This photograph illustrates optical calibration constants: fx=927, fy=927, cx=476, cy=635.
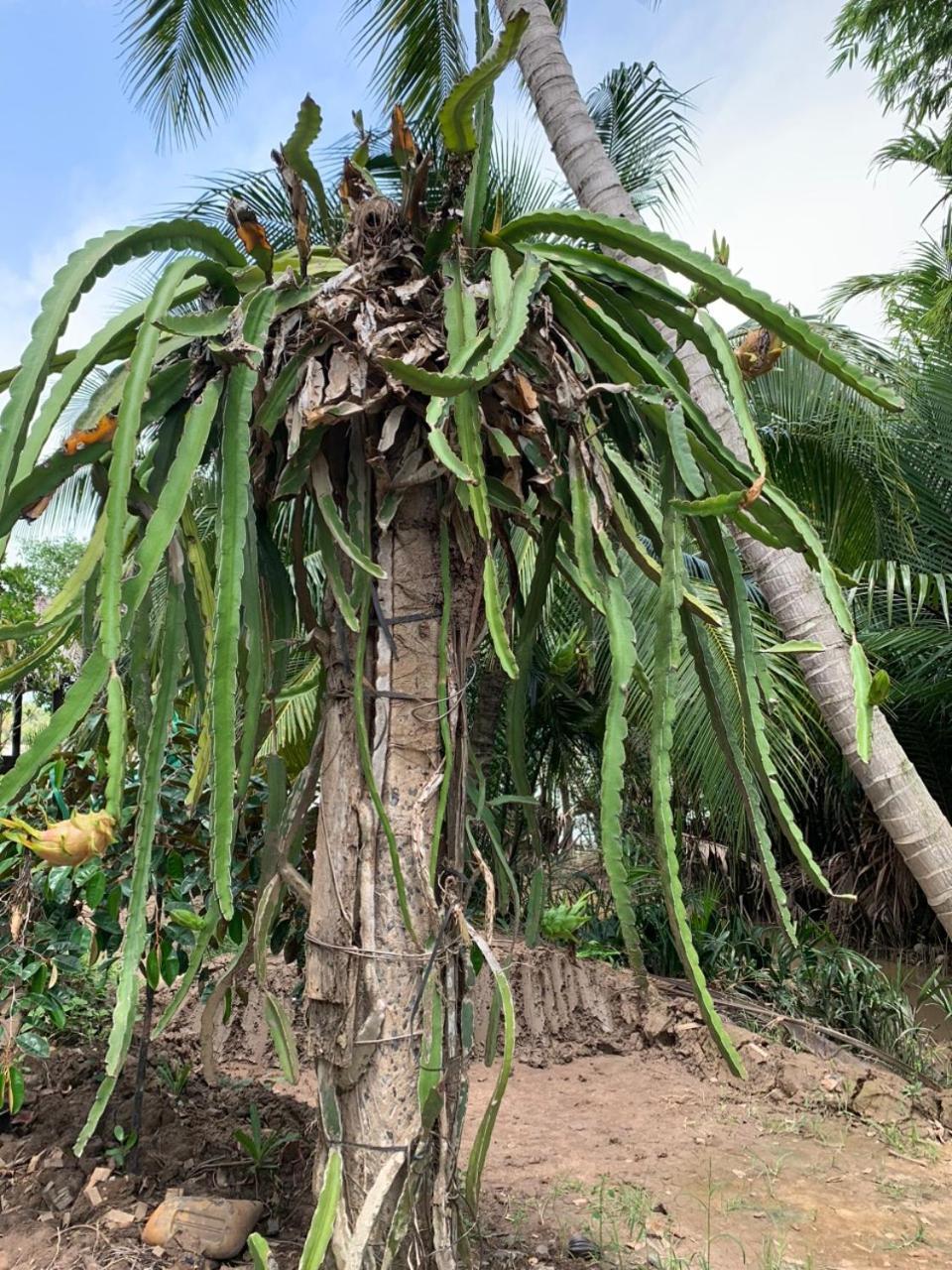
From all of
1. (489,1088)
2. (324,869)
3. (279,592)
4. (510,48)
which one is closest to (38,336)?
(279,592)

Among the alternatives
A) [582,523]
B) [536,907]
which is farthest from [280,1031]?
[582,523]

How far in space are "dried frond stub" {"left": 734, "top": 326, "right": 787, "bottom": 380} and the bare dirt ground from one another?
1833 millimetres

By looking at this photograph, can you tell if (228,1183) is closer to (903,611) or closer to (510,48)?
(510,48)

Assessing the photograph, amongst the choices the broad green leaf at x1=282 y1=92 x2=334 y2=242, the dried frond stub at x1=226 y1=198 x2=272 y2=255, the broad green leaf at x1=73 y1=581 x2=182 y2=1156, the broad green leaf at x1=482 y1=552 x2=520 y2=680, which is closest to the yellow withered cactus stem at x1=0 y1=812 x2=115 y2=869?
the broad green leaf at x1=73 y1=581 x2=182 y2=1156

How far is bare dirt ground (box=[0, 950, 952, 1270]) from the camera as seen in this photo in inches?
84.5

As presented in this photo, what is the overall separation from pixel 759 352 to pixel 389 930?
1226mm

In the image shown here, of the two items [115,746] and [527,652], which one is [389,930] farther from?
[527,652]

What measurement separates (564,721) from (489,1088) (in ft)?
9.25

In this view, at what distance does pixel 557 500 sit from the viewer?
1557 millimetres

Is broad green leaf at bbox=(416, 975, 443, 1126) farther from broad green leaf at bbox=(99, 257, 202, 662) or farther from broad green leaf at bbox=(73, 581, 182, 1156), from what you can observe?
broad green leaf at bbox=(99, 257, 202, 662)

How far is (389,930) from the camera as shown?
1435mm

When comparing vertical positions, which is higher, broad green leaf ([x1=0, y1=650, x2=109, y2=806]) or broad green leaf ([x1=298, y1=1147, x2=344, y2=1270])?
broad green leaf ([x1=0, y1=650, x2=109, y2=806])

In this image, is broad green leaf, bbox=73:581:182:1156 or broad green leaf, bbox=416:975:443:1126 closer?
broad green leaf, bbox=73:581:182:1156

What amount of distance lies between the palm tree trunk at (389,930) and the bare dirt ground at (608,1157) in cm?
64
